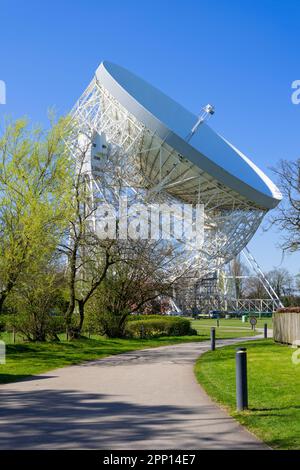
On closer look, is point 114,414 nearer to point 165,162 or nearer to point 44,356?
point 44,356

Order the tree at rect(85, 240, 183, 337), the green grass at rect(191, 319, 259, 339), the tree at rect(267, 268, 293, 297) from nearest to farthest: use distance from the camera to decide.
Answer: the tree at rect(85, 240, 183, 337) < the green grass at rect(191, 319, 259, 339) < the tree at rect(267, 268, 293, 297)

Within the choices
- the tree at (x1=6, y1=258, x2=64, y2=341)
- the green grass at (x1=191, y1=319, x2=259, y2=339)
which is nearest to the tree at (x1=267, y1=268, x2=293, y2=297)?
the green grass at (x1=191, y1=319, x2=259, y2=339)

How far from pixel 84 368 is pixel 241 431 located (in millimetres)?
8777

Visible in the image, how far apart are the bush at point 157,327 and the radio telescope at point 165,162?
5.11 metres

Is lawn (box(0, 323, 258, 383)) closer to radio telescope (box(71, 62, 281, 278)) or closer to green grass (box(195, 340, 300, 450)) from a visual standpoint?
green grass (box(195, 340, 300, 450))

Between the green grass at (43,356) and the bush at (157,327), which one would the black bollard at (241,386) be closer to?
the green grass at (43,356)

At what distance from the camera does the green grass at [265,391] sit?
678 cm

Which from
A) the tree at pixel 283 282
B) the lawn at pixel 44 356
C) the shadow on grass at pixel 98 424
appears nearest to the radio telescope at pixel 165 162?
the lawn at pixel 44 356

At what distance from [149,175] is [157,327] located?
9.35m

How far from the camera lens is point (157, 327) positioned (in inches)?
1332

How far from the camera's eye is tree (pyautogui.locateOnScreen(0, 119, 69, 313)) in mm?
17516

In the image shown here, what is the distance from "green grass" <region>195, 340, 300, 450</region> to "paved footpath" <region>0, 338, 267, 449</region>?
24cm

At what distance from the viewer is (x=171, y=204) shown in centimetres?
3619

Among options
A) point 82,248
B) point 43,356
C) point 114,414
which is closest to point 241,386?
point 114,414
